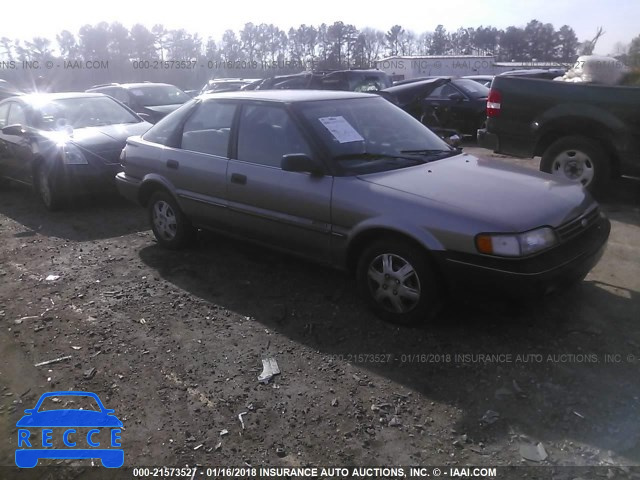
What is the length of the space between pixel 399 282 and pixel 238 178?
1737mm

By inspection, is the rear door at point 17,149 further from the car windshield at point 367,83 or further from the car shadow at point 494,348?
the car windshield at point 367,83

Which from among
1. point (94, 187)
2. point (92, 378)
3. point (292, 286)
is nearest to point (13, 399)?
point (92, 378)

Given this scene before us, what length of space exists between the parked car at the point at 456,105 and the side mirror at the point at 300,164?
825 centimetres

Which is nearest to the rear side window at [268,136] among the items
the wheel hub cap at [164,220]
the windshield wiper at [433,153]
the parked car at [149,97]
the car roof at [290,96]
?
the car roof at [290,96]

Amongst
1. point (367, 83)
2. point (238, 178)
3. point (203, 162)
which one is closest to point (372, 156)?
point (238, 178)

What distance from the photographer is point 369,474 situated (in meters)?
2.60

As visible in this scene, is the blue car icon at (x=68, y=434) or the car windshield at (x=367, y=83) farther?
the car windshield at (x=367, y=83)

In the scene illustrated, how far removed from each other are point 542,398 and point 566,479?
60 cm

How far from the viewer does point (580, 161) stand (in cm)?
666

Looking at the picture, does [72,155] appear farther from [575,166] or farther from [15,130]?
[575,166]

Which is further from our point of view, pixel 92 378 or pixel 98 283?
pixel 98 283

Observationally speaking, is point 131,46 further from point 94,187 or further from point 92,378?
point 92,378

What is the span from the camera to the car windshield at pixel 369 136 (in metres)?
4.18

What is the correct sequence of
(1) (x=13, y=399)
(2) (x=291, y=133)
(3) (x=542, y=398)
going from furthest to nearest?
(2) (x=291, y=133)
(1) (x=13, y=399)
(3) (x=542, y=398)
